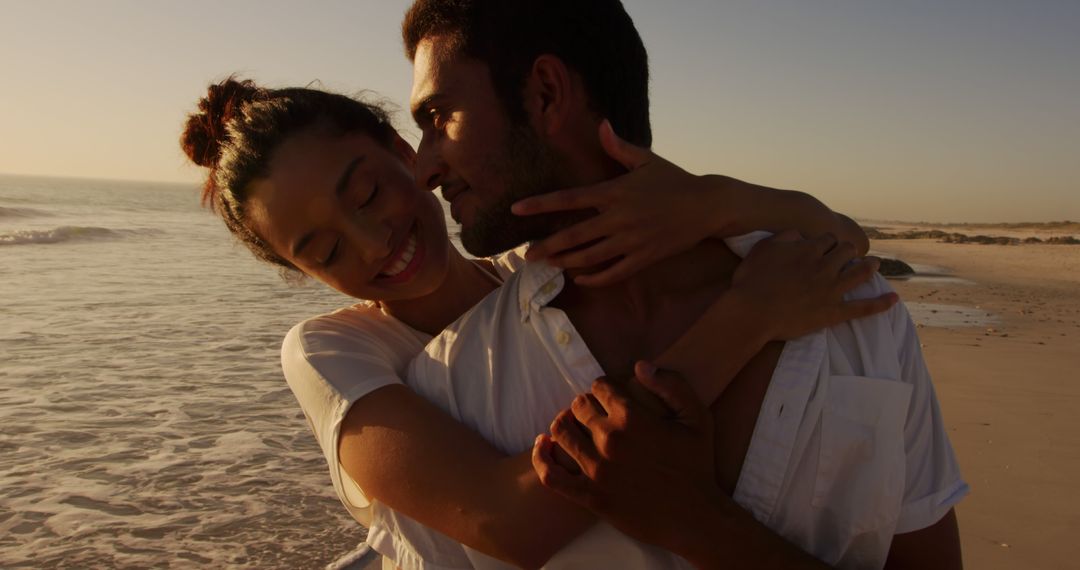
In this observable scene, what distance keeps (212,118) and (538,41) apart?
4.10 ft

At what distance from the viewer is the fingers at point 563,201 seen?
191 cm

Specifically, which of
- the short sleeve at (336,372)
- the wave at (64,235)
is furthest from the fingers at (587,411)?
the wave at (64,235)

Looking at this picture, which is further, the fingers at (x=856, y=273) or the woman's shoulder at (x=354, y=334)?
the woman's shoulder at (x=354, y=334)

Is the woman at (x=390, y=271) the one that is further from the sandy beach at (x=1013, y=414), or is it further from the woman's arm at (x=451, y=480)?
the sandy beach at (x=1013, y=414)

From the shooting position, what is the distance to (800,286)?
5.93ft

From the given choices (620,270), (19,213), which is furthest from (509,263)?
(19,213)

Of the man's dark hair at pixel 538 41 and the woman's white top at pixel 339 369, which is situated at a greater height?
the man's dark hair at pixel 538 41

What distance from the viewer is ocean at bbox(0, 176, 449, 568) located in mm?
4375

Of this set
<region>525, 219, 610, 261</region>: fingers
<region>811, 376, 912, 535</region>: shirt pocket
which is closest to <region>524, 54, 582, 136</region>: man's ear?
<region>525, 219, 610, 261</region>: fingers

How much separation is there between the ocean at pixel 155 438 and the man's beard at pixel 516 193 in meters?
1.40

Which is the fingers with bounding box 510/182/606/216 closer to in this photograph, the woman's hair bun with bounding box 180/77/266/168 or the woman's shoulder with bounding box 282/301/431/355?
the woman's shoulder with bounding box 282/301/431/355

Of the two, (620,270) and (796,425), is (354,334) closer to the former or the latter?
(620,270)

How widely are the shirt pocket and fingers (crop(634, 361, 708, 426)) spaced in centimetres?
29

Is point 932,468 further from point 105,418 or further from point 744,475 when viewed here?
point 105,418
